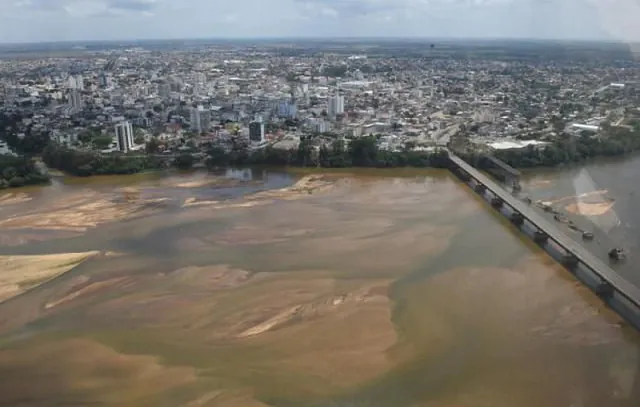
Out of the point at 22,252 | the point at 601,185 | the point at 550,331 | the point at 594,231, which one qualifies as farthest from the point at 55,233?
the point at 601,185

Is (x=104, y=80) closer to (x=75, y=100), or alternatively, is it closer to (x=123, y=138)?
(x=75, y=100)

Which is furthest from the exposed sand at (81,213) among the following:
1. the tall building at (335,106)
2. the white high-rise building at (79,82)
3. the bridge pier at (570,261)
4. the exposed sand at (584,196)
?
the white high-rise building at (79,82)

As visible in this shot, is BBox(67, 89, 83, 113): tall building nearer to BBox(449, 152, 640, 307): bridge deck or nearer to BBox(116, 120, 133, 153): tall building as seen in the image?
BBox(116, 120, 133, 153): tall building

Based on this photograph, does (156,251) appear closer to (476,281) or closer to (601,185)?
(476,281)

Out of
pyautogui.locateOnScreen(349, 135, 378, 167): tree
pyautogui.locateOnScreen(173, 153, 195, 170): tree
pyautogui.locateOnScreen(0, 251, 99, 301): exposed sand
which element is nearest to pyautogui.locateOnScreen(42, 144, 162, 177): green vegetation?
pyautogui.locateOnScreen(173, 153, 195, 170): tree

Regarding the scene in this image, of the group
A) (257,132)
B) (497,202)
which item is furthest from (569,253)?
(257,132)

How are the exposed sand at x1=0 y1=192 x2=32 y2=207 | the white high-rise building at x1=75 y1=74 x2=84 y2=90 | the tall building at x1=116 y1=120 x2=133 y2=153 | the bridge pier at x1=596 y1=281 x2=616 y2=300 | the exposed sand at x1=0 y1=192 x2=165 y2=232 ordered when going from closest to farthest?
the bridge pier at x1=596 y1=281 x2=616 y2=300
the exposed sand at x1=0 y1=192 x2=165 y2=232
the exposed sand at x1=0 y1=192 x2=32 y2=207
the tall building at x1=116 y1=120 x2=133 y2=153
the white high-rise building at x1=75 y1=74 x2=84 y2=90
